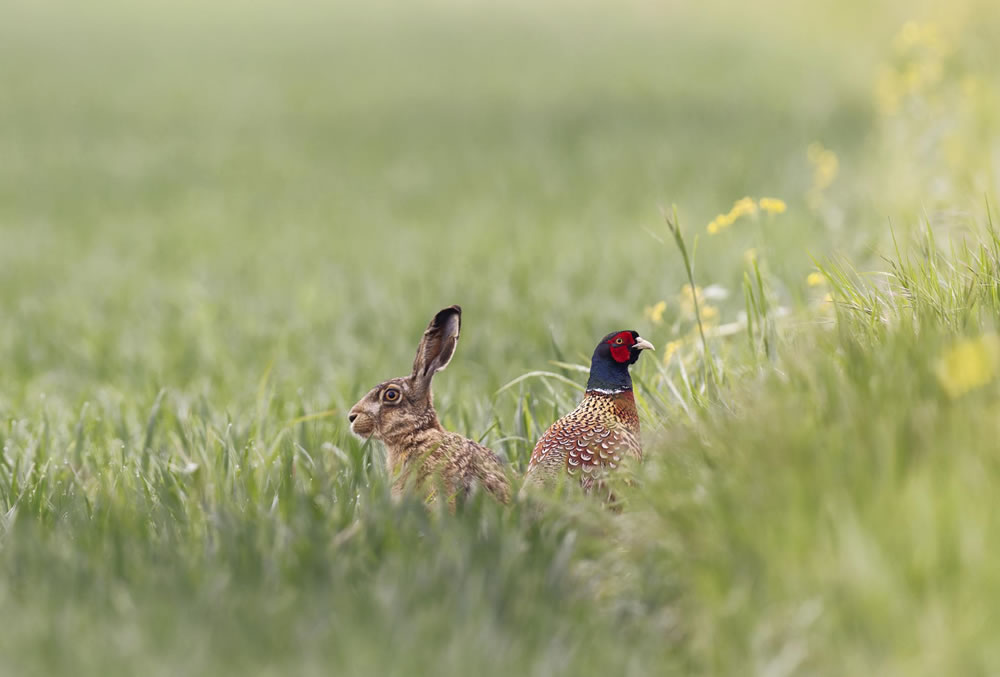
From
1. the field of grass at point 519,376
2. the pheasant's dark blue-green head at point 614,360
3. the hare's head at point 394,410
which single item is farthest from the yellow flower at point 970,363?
the hare's head at point 394,410

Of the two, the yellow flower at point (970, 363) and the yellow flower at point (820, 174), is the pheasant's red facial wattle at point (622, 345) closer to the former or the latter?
the yellow flower at point (970, 363)

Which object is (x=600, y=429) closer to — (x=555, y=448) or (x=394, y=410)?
(x=555, y=448)

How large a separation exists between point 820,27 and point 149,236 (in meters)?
16.7

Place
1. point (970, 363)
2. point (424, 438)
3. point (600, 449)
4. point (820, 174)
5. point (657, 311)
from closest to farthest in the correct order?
point (970, 363) → point (600, 449) → point (424, 438) → point (657, 311) → point (820, 174)

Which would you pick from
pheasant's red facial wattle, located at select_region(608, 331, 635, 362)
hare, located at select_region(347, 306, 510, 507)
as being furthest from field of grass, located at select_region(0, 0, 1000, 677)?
pheasant's red facial wattle, located at select_region(608, 331, 635, 362)

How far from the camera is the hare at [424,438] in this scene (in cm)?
275

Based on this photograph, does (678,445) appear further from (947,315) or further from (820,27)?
(820,27)

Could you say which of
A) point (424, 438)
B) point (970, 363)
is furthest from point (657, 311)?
point (970, 363)

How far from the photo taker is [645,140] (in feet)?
42.3

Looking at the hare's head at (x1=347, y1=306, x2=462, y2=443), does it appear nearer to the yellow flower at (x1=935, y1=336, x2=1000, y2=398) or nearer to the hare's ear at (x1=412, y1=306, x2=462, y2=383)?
the hare's ear at (x1=412, y1=306, x2=462, y2=383)

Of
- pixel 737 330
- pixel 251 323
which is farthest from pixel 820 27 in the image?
pixel 737 330

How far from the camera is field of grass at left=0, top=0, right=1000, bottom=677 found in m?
2.09

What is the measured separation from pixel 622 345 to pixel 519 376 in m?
2.36

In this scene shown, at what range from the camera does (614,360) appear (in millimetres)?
2719
